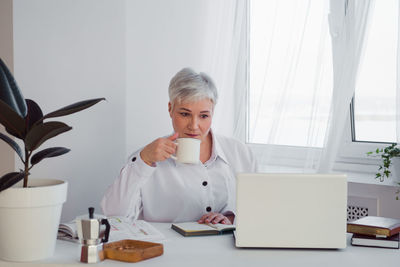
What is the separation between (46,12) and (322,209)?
1.44m

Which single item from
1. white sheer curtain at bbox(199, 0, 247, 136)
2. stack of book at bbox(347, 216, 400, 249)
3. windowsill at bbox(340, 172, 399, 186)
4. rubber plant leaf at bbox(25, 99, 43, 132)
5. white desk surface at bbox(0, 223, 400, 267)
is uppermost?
white sheer curtain at bbox(199, 0, 247, 136)

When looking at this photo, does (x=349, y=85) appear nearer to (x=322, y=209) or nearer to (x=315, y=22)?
(x=315, y=22)

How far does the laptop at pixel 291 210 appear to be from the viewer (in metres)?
1.51

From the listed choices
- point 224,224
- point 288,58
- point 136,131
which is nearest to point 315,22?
point 288,58

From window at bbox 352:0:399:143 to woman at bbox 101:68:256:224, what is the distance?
0.79 m

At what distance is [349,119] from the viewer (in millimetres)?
2854

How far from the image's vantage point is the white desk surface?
1.42 m

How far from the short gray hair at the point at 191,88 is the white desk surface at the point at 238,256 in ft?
2.50

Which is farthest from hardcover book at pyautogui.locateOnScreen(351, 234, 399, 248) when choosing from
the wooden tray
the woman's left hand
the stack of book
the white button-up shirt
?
the white button-up shirt

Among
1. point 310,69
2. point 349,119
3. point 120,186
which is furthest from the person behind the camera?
point 349,119

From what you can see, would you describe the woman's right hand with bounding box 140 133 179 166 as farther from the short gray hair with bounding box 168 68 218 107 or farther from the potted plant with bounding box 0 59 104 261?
the potted plant with bounding box 0 59 104 261

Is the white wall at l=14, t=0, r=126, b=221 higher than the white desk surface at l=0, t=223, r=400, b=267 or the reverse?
higher

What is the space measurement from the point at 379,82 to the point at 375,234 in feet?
4.48

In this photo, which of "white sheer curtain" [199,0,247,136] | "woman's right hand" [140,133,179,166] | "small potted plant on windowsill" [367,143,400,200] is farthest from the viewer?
"white sheer curtain" [199,0,247,136]
